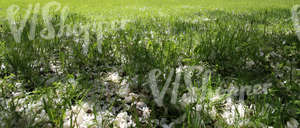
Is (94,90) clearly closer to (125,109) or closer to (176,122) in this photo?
(125,109)

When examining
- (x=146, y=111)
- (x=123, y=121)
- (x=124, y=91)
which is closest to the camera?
(x=123, y=121)

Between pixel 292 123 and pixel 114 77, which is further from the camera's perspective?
pixel 114 77

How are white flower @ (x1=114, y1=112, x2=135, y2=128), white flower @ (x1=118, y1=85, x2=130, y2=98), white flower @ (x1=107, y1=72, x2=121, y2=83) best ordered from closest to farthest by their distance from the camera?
white flower @ (x1=114, y1=112, x2=135, y2=128), white flower @ (x1=118, y1=85, x2=130, y2=98), white flower @ (x1=107, y1=72, x2=121, y2=83)

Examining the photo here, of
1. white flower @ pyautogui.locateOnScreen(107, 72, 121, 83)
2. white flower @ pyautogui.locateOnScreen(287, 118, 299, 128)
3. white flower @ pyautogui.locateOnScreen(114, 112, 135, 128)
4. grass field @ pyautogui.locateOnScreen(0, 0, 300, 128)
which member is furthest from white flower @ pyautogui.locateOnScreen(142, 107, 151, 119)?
white flower @ pyautogui.locateOnScreen(287, 118, 299, 128)

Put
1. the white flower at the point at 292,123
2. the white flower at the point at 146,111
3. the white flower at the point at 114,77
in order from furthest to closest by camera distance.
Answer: the white flower at the point at 114,77, the white flower at the point at 146,111, the white flower at the point at 292,123

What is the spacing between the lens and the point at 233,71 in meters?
3.01

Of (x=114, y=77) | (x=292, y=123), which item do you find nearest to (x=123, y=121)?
(x=114, y=77)

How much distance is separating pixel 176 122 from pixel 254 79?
146 cm

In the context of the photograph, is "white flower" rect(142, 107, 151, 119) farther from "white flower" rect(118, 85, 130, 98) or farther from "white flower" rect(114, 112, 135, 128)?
"white flower" rect(118, 85, 130, 98)

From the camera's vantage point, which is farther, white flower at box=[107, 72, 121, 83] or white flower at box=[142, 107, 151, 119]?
white flower at box=[107, 72, 121, 83]

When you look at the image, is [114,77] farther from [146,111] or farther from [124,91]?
[146,111]

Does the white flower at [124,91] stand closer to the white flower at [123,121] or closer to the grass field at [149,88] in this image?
the grass field at [149,88]

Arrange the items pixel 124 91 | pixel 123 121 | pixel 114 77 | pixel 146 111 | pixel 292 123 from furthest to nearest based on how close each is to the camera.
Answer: pixel 114 77 → pixel 124 91 → pixel 146 111 → pixel 123 121 → pixel 292 123

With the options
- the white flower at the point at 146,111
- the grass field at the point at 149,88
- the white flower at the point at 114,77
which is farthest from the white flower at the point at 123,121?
the white flower at the point at 114,77
